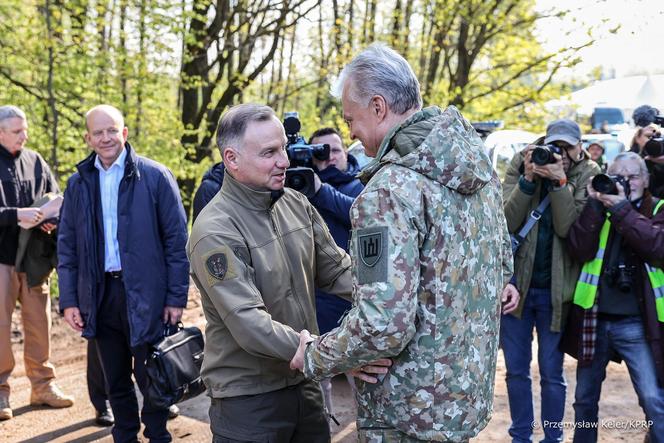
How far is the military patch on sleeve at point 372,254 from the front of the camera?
202cm

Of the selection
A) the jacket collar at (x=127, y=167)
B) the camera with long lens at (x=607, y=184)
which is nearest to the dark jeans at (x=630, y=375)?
the camera with long lens at (x=607, y=184)

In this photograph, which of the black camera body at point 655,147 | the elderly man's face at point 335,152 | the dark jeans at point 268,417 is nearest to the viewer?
the dark jeans at point 268,417

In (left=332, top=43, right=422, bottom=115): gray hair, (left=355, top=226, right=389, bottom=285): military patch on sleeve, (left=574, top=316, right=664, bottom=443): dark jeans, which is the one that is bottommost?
(left=574, top=316, right=664, bottom=443): dark jeans

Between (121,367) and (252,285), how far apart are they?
2.20 m

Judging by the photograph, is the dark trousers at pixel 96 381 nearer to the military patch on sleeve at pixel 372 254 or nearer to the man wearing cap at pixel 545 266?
the man wearing cap at pixel 545 266

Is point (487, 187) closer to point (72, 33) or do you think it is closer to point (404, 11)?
point (72, 33)

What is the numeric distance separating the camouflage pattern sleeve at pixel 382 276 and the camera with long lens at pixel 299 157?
4.86ft

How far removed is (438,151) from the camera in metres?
2.10

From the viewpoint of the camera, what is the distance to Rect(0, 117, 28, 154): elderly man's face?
5.08 meters

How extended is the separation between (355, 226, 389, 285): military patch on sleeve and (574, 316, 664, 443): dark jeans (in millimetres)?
2392

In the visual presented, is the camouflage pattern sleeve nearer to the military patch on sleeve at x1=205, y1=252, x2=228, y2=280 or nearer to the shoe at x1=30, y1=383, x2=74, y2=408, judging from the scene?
the military patch on sleeve at x1=205, y1=252, x2=228, y2=280

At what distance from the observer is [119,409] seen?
4234 millimetres

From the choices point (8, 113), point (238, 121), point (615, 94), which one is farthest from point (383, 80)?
point (615, 94)

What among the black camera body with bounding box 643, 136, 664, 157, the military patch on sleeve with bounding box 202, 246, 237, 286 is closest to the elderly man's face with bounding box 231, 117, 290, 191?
the military patch on sleeve with bounding box 202, 246, 237, 286
